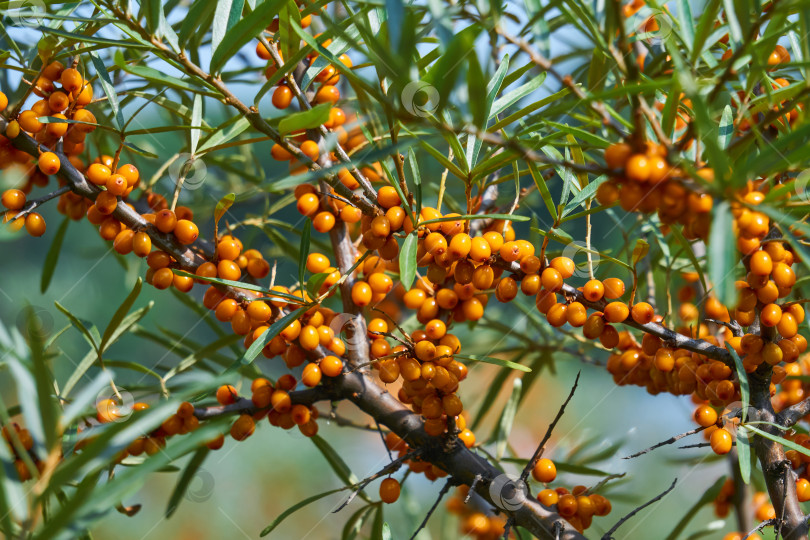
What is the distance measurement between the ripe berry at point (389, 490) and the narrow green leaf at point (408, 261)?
0.28 m

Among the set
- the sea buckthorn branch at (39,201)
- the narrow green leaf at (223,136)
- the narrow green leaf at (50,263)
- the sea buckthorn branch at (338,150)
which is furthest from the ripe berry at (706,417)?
the narrow green leaf at (50,263)

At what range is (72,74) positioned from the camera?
0.59m

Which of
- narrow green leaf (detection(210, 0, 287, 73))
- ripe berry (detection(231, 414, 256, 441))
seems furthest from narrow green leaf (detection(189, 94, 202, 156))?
ripe berry (detection(231, 414, 256, 441))

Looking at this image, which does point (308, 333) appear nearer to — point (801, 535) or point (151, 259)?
point (151, 259)

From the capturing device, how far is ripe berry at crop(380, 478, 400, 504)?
2.17 ft

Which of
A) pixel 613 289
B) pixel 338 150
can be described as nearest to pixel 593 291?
pixel 613 289

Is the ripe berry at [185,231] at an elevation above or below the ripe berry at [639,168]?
below

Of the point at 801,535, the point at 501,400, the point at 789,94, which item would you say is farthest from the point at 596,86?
the point at 501,400

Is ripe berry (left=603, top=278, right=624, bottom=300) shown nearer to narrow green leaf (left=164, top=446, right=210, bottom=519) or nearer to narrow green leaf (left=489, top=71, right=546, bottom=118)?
narrow green leaf (left=489, top=71, right=546, bottom=118)

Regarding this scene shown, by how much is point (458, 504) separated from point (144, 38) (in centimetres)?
73

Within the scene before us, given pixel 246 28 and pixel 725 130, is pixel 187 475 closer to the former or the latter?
pixel 246 28

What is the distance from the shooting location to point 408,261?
479mm

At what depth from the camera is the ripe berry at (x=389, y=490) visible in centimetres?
66

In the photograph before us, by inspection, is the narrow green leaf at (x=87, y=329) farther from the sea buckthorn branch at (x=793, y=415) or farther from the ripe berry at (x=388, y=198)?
the sea buckthorn branch at (x=793, y=415)
